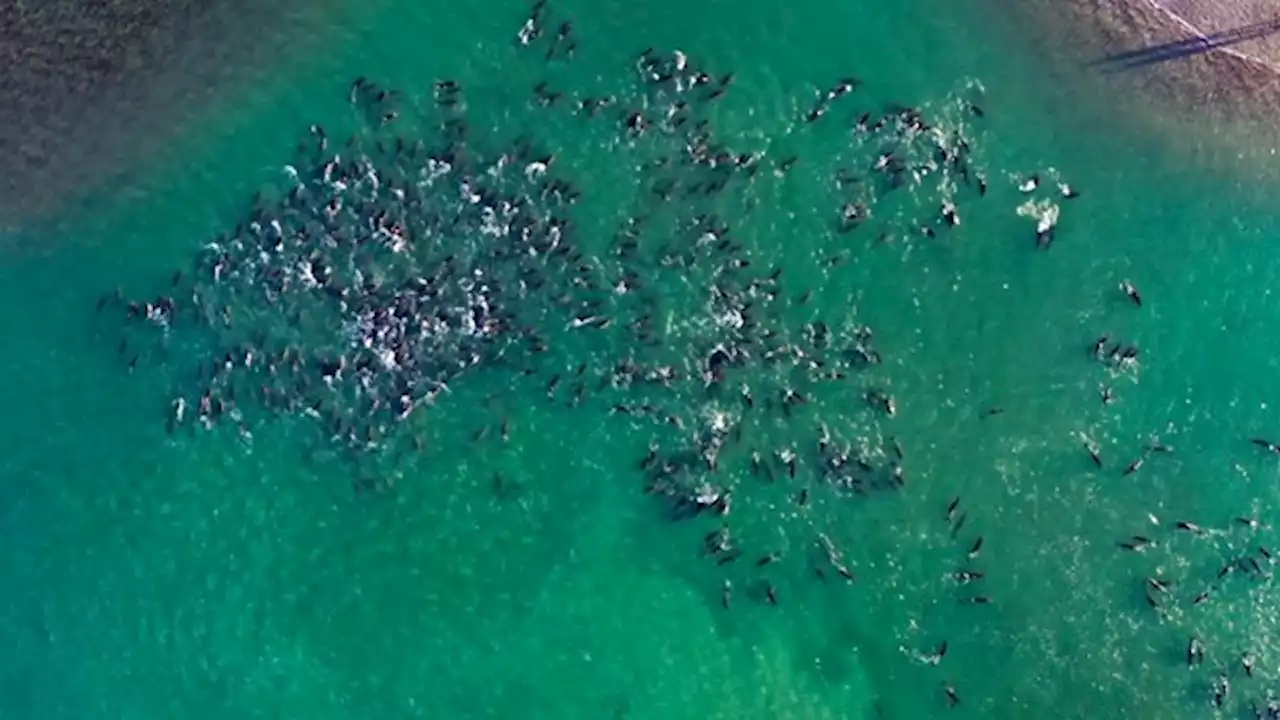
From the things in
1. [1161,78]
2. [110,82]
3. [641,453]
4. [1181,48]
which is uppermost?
[1181,48]

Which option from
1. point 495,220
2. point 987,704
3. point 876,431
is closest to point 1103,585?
point 987,704

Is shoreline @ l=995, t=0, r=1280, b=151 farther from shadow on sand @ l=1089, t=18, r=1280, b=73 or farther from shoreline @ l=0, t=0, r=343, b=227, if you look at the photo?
shoreline @ l=0, t=0, r=343, b=227

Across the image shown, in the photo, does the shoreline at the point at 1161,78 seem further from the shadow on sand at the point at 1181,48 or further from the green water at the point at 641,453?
the green water at the point at 641,453

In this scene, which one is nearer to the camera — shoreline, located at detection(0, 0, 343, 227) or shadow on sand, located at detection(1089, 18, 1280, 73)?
shadow on sand, located at detection(1089, 18, 1280, 73)

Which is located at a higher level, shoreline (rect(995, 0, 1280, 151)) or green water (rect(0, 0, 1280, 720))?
shoreline (rect(995, 0, 1280, 151))

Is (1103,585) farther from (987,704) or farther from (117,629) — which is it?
(117,629)

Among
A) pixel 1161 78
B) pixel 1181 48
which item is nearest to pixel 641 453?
pixel 1161 78

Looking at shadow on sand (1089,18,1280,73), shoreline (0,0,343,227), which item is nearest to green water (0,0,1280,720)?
shoreline (0,0,343,227)

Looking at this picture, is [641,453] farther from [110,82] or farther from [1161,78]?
[110,82]
